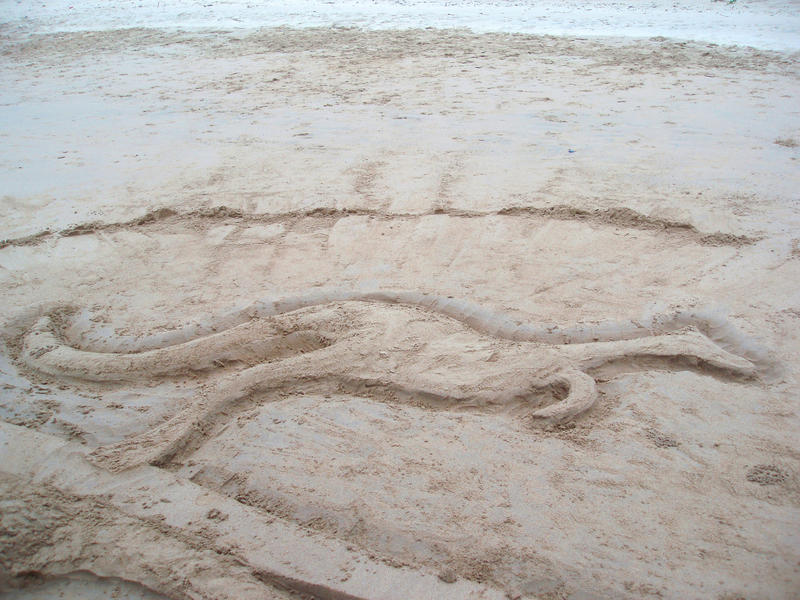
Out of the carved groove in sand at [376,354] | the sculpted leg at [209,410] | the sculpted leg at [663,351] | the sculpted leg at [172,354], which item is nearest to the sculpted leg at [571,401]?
the carved groove in sand at [376,354]

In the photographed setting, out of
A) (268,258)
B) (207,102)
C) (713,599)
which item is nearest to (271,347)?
(268,258)

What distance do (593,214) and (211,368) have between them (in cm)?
238

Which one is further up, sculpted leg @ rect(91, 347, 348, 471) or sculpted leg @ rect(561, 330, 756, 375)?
sculpted leg @ rect(561, 330, 756, 375)

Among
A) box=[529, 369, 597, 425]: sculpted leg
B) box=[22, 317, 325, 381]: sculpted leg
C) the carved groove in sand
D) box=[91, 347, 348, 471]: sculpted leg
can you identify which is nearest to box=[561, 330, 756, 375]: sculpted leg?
the carved groove in sand

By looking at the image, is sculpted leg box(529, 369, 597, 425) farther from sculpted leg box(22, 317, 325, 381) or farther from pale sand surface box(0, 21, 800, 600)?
sculpted leg box(22, 317, 325, 381)

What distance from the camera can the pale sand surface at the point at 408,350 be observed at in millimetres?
2006

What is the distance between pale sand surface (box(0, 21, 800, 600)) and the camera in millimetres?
2006

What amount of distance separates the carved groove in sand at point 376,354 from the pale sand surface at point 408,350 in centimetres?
2

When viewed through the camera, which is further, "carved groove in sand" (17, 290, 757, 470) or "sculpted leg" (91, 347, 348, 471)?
"carved groove in sand" (17, 290, 757, 470)

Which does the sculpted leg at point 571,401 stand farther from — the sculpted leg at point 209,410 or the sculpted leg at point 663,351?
the sculpted leg at point 209,410

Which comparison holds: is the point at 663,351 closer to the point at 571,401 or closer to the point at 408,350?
the point at 571,401

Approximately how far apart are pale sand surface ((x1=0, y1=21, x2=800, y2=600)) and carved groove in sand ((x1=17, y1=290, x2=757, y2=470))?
0.6 inches

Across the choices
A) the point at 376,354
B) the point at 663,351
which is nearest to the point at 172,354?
the point at 376,354

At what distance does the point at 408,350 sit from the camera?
2.92 meters
